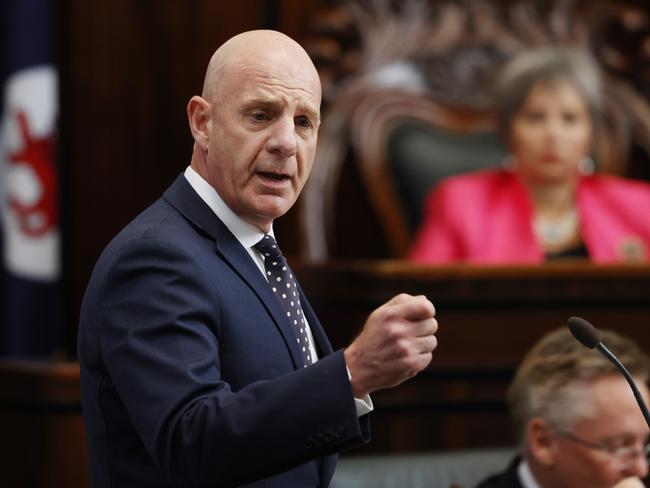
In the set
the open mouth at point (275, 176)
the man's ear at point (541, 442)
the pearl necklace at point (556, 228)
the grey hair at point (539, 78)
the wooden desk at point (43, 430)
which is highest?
the open mouth at point (275, 176)

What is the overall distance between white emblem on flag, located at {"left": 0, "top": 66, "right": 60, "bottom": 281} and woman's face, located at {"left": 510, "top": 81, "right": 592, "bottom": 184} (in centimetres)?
167

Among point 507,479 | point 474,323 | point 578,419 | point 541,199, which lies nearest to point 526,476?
point 507,479

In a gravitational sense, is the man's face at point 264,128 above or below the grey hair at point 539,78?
above

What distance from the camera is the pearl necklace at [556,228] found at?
4.66 m

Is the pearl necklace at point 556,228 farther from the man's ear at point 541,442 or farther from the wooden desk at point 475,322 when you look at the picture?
the man's ear at point 541,442

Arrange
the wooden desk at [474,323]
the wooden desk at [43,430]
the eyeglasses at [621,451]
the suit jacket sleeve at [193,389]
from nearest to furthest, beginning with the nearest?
1. the suit jacket sleeve at [193,389]
2. the eyeglasses at [621,451]
3. the wooden desk at [43,430]
4. the wooden desk at [474,323]

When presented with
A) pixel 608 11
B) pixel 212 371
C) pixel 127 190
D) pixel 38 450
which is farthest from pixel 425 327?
pixel 608 11

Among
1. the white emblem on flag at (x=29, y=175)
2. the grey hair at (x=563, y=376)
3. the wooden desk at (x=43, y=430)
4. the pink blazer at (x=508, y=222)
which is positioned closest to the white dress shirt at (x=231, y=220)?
the grey hair at (x=563, y=376)

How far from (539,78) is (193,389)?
3.40m

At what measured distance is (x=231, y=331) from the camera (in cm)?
162

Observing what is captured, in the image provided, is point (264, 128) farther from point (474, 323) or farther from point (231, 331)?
point (474, 323)

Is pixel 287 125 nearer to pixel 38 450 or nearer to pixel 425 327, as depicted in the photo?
pixel 425 327

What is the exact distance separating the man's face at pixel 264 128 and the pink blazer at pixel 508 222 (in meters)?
2.87

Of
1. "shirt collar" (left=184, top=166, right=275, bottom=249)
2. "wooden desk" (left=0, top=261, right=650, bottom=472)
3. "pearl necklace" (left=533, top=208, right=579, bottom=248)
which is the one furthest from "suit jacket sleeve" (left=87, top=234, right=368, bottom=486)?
"pearl necklace" (left=533, top=208, right=579, bottom=248)
